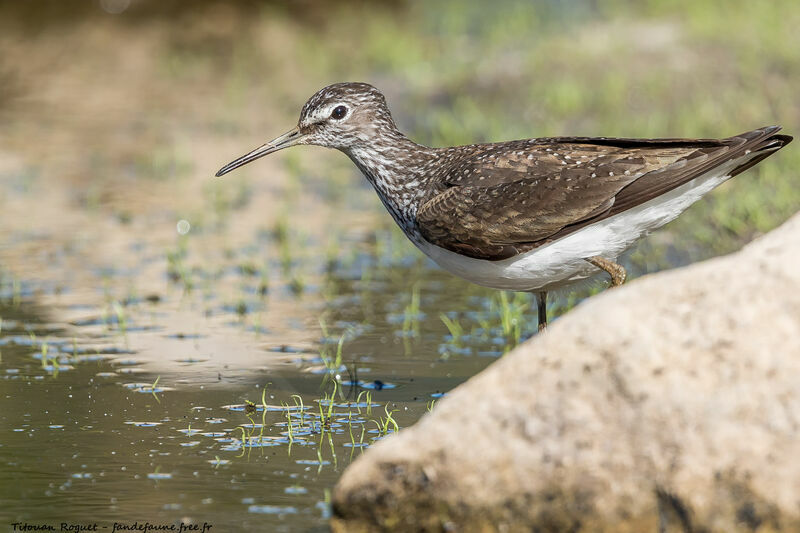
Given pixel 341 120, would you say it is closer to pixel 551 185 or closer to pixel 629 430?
pixel 551 185

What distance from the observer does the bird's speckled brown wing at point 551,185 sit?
6508 millimetres

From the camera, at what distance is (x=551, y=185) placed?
6.79 meters

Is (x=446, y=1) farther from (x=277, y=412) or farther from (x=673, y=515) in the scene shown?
(x=673, y=515)

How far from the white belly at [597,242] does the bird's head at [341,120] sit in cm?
144

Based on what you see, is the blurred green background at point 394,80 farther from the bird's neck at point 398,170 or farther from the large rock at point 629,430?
the large rock at point 629,430

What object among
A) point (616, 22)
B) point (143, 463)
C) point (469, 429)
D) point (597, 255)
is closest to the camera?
point (469, 429)

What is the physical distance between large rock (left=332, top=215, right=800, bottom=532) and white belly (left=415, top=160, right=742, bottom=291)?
1674 mm

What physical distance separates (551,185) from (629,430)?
239 cm

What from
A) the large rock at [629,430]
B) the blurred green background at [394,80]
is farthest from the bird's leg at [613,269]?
the blurred green background at [394,80]

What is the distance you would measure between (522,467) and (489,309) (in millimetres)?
4592

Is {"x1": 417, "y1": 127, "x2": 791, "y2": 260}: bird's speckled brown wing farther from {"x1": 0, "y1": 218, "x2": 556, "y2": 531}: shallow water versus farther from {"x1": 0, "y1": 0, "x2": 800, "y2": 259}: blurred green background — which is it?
{"x1": 0, "y1": 0, "x2": 800, "y2": 259}: blurred green background

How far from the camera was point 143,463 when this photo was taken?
6.03 m

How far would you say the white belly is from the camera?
6.61 metres

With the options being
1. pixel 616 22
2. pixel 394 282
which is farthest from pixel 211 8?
pixel 394 282
